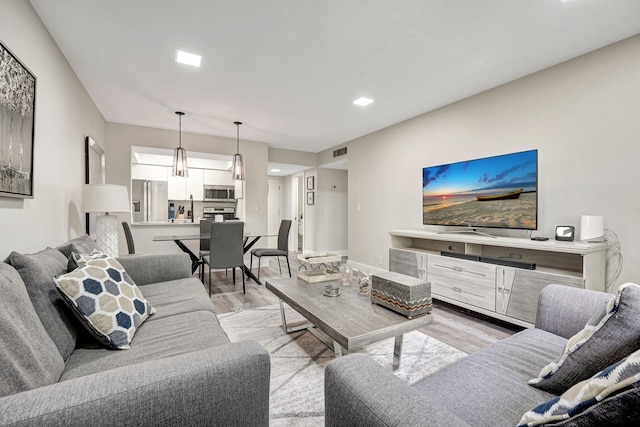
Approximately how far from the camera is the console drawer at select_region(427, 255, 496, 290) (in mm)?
2725

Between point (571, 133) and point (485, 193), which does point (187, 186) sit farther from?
point (571, 133)

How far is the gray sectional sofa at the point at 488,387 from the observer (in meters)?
0.64

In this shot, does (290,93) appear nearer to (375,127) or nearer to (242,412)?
(375,127)

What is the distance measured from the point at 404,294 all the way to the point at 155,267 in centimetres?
203

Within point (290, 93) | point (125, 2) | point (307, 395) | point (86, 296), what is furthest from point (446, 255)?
point (125, 2)

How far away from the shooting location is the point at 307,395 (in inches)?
65.8

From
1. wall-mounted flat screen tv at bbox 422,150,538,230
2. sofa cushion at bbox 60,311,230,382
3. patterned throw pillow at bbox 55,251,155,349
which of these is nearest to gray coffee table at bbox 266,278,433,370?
sofa cushion at bbox 60,311,230,382

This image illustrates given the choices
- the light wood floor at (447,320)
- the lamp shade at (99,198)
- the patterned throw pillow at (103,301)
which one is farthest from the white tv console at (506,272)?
the lamp shade at (99,198)

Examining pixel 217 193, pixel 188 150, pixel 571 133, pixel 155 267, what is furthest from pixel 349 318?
pixel 217 193

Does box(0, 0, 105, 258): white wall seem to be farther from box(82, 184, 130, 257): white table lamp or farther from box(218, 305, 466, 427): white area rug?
box(218, 305, 466, 427): white area rug

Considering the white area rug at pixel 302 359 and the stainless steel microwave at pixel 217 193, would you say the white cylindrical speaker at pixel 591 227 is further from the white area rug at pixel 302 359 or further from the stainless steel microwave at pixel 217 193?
the stainless steel microwave at pixel 217 193

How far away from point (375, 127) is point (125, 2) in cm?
353

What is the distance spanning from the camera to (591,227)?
2301 mm

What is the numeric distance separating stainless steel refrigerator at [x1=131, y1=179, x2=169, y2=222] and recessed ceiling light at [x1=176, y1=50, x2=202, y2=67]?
12.4ft
